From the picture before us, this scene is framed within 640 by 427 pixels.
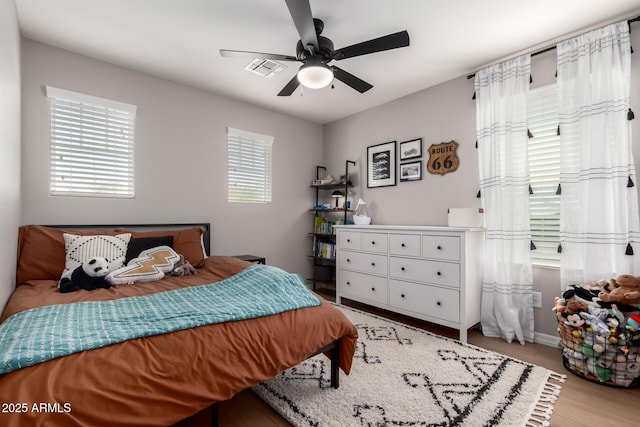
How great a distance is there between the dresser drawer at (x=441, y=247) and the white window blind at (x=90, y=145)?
2.96 m

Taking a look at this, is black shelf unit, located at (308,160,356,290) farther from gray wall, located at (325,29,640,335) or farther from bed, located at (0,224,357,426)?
bed, located at (0,224,357,426)

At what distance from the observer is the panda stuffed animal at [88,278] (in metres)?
2.00

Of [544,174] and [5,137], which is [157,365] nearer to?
[5,137]

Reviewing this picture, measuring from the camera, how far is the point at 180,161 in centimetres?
331

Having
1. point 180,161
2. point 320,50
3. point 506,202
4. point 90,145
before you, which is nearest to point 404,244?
point 506,202

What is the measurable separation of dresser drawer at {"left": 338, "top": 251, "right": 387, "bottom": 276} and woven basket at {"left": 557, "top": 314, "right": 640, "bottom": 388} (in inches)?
61.1

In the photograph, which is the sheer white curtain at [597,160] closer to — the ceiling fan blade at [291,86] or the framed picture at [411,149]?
the framed picture at [411,149]

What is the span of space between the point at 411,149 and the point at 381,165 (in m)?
0.46

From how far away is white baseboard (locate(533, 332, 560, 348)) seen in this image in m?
2.48

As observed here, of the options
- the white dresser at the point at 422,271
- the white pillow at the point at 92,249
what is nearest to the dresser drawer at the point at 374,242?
the white dresser at the point at 422,271

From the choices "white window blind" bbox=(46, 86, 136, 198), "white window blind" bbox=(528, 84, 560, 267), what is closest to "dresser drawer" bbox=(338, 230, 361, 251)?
"white window blind" bbox=(528, 84, 560, 267)

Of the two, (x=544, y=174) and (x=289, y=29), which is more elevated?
(x=289, y=29)

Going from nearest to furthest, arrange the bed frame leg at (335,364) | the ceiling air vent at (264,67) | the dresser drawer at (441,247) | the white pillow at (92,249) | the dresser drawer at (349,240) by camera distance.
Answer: the bed frame leg at (335,364), the white pillow at (92,249), the dresser drawer at (441,247), the ceiling air vent at (264,67), the dresser drawer at (349,240)

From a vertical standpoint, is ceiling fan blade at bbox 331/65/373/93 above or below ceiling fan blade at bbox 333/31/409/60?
below
